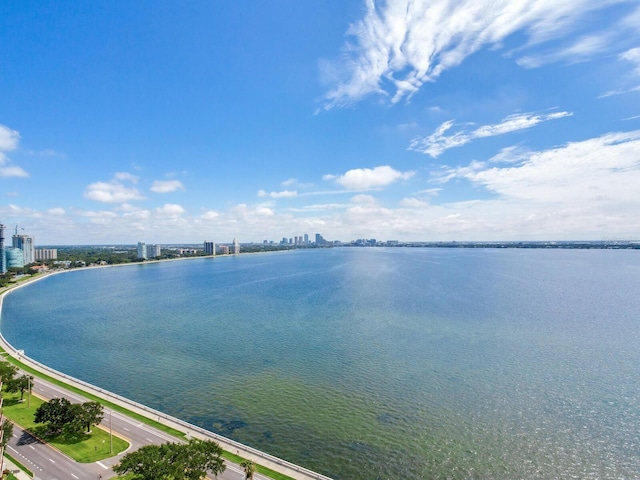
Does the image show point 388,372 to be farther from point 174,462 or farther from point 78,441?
point 78,441

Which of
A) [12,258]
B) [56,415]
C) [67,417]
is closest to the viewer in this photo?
[67,417]

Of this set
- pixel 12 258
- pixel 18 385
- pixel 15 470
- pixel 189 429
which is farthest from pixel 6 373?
pixel 12 258

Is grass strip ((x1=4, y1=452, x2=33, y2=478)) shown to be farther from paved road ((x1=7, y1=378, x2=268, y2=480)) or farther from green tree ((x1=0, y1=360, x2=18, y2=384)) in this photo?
green tree ((x1=0, y1=360, x2=18, y2=384))

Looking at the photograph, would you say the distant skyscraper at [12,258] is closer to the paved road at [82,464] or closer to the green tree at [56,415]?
the paved road at [82,464]

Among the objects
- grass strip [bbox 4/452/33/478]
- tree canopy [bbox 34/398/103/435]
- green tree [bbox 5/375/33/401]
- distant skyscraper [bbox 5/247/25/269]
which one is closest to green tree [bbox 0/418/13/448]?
grass strip [bbox 4/452/33/478]

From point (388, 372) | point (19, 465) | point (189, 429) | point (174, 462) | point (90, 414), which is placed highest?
point (90, 414)

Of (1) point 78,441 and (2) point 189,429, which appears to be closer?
(1) point 78,441

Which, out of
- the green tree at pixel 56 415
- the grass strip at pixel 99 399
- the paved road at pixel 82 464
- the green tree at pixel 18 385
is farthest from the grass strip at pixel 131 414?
the green tree at pixel 56 415

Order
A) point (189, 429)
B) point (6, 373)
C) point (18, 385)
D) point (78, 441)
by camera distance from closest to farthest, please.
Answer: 1. point (78, 441)
2. point (189, 429)
3. point (18, 385)
4. point (6, 373)
